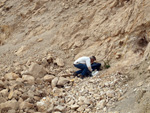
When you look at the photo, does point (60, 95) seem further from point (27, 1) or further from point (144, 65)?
point (27, 1)

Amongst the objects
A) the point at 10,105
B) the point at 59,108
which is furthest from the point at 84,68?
the point at 10,105

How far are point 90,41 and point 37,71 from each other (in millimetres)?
2400

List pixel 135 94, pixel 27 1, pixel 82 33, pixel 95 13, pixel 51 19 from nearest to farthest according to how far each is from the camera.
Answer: pixel 135 94 → pixel 82 33 → pixel 95 13 → pixel 51 19 → pixel 27 1

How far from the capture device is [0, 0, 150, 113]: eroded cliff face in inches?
198

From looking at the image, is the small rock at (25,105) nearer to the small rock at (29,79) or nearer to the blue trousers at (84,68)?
the small rock at (29,79)

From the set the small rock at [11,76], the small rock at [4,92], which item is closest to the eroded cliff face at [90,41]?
the small rock at [11,76]

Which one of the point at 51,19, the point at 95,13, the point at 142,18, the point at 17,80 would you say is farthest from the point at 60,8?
the point at 17,80

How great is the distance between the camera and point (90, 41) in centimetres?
760

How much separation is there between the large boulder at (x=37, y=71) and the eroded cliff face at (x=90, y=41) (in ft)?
0.95

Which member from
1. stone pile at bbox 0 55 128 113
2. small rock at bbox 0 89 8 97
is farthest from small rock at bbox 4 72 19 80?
small rock at bbox 0 89 8 97

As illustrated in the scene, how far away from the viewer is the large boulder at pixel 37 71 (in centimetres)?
620

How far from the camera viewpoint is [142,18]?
6.60m

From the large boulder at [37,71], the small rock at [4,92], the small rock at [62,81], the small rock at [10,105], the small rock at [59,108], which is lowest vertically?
the small rock at [62,81]

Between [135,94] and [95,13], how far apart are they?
4.97 meters
